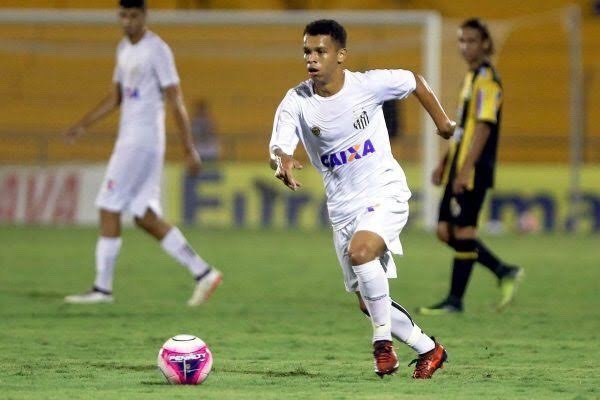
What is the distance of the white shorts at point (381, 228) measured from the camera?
6.48 metres

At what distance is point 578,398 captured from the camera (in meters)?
5.86

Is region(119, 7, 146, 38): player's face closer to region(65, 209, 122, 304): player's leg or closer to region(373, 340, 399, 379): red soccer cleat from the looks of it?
region(65, 209, 122, 304): player's leg

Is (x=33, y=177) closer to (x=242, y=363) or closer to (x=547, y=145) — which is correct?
(x=547, y=145)

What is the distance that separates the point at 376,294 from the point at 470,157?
134 inches

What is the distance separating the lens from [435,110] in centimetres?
690

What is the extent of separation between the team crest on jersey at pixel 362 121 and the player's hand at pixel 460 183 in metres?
2.97

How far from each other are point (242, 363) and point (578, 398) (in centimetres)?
193

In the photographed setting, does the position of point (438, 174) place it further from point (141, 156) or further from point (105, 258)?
point (105, 258)

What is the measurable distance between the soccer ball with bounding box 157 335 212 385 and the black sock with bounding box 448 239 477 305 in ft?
12.7

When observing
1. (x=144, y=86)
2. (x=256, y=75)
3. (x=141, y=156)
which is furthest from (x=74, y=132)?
(x=256, y=75)

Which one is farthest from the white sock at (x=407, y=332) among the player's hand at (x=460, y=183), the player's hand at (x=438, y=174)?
the player's hand at (x=438, y=174)

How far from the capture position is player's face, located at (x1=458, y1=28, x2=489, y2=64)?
9656 millimetres

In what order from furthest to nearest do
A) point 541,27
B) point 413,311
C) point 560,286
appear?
point 541,27, point 560,286, point 413,311

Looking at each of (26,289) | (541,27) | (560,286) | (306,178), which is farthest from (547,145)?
(26,289)
